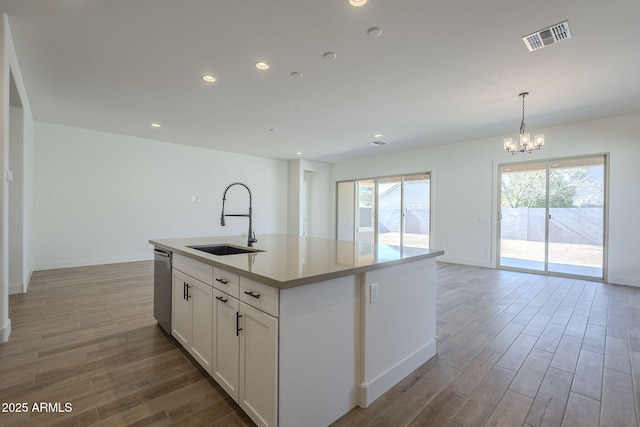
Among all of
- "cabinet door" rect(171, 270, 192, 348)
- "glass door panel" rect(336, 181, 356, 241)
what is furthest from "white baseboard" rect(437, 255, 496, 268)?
"cabinet door" rect(171, 270, 192, 348)

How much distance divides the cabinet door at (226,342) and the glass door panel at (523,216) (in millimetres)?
5890

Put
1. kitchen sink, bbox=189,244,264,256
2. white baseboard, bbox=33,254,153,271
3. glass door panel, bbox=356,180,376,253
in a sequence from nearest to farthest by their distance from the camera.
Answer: kitchen sink, bbox=189,244,264,256
white baseboard, bbox=33,254,153,271
glass door panel, bbox=356,180,376,253

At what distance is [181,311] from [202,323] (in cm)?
44

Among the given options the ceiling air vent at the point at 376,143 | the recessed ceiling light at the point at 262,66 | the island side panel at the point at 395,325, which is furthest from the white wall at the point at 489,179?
the recessed ceiling light at the point at 262,66

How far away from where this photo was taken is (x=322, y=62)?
292cm

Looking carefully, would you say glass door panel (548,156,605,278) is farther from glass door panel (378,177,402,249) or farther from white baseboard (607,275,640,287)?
glass door panel (378,177,402,249)

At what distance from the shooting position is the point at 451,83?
11.0 feet

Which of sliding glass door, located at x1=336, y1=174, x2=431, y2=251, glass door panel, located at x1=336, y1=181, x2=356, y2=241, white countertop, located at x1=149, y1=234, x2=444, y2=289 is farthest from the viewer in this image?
glass door panel, located at x1=336, y1=181, x2=356, y2=241

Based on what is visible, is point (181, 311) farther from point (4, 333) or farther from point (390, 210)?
point (390, 210)

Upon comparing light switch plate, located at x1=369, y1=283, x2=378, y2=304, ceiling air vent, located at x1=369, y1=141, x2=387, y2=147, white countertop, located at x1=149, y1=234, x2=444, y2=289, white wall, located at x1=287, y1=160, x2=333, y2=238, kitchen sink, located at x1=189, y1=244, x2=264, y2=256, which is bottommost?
light switch plate, located at x1=369, y1=283, x2=378, y2=304

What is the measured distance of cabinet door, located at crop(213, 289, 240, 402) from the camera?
1638 millimetres

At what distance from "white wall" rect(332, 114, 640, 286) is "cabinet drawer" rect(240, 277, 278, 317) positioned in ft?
19.1

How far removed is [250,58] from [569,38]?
113 inches

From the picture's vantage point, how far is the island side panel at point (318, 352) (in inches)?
53.7
